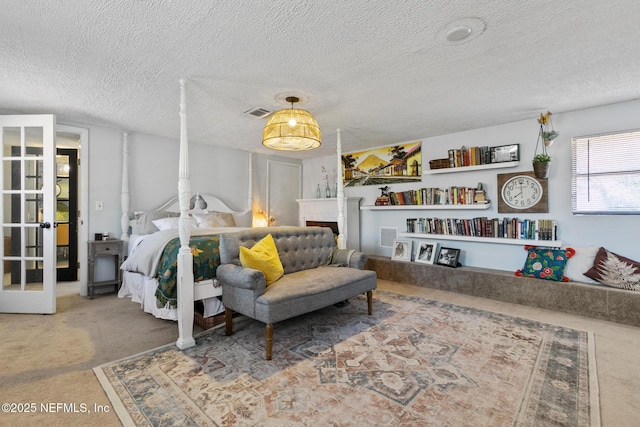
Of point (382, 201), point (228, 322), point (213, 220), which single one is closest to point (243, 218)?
point (213, 220)

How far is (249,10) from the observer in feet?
5.83

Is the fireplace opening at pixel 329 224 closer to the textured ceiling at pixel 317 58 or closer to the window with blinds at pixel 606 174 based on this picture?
the textured ceiling at pixel 317 58

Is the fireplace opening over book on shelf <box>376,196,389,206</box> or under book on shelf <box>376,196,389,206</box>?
under

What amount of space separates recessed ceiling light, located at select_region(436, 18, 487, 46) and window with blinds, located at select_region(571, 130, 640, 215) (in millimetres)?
2504

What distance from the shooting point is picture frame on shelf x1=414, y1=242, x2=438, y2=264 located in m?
4.55

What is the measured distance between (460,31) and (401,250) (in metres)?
3.45

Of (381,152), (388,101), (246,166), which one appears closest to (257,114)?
(388,101)

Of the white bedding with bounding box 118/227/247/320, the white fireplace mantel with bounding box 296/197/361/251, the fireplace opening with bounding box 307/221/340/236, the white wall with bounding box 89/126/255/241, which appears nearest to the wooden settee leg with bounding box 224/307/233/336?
the white bedding with bounding box 118/227/247/320

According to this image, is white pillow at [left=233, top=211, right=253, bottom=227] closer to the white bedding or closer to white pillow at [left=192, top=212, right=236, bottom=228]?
white pillow at [left=192, top=212, right=236, bottom=228]

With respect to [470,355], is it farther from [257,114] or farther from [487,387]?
[257,114]

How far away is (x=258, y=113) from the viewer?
3.60m

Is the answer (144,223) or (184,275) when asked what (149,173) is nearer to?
(144,223)

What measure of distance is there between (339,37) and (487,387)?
246 centimetres

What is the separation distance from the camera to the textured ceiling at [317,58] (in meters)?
1.80
